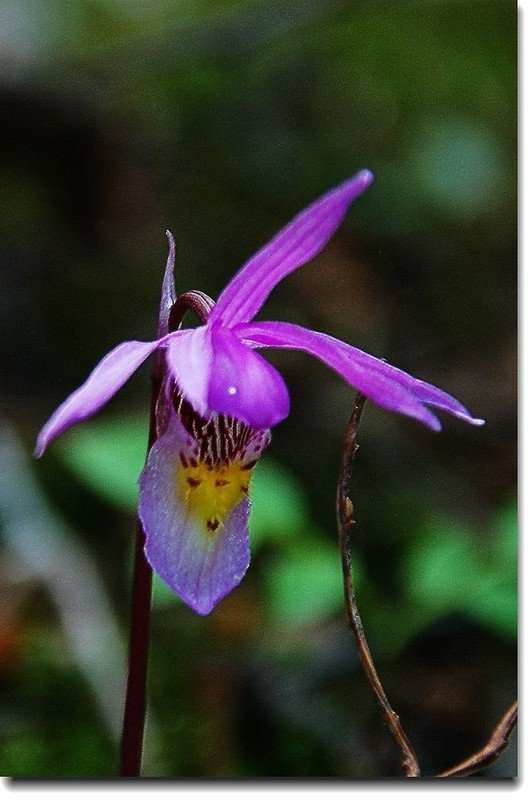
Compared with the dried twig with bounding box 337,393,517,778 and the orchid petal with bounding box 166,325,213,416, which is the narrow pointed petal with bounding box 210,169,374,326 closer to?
the orchid petal with bounding box 166,325,213,416

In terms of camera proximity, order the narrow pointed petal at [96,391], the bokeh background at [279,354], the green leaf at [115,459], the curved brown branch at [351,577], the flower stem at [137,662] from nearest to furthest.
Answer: the narrow pointed petal at [96,391]
the flower stem at [137,662]
the curved brown branch at [351,577]
the green leaf at [115,459]
the bokeh background at [279,354]

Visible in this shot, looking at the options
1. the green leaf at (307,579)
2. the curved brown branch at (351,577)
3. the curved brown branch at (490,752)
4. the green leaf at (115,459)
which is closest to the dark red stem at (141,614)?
the curved brown branch at (351,577)

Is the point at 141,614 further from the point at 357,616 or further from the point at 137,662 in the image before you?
the point at 357,616

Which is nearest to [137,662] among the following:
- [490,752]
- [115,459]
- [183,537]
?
[183,537]

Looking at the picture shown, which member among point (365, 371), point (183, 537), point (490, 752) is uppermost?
point (365, 371)

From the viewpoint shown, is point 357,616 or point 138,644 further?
point 357,616

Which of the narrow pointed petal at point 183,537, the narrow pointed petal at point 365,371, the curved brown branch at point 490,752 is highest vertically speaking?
the narrow pointed petal at point 365,371

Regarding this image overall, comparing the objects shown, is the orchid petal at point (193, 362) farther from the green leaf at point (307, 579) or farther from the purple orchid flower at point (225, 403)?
the green leaf at point (307, 579)
